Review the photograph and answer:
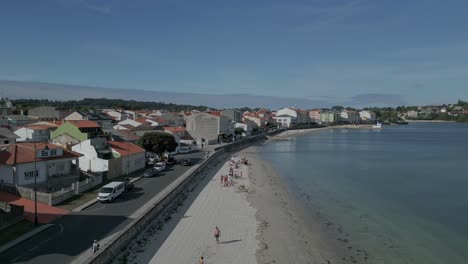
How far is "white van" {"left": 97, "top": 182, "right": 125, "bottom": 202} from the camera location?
2420 centimetres

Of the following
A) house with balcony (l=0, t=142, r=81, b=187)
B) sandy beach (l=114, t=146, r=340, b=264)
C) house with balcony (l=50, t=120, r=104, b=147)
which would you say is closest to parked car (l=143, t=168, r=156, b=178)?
sandy beach (l=114, t=146, r=340, b=264)

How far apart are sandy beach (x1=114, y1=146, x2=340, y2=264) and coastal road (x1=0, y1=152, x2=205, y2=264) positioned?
1593 mm

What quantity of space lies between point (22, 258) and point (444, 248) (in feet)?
69.4

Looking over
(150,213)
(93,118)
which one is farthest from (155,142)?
(93,118)

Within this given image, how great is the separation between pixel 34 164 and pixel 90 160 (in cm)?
731

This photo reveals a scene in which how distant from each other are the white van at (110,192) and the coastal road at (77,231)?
324 mm

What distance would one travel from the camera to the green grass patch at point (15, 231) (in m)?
17.1

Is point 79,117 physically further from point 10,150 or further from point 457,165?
point 457,165

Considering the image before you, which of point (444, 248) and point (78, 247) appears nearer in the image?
point (78, 247)

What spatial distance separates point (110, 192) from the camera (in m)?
24.6

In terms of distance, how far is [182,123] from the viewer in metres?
98.7

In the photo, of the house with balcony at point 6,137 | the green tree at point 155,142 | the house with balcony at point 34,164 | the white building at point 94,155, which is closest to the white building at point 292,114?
the green tree at point 155,142

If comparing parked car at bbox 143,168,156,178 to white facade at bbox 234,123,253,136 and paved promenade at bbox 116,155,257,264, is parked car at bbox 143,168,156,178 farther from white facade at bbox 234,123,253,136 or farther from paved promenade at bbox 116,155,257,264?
white facade at bbox 234,123,253,136

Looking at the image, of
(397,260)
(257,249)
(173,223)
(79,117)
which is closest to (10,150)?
(173,223)
